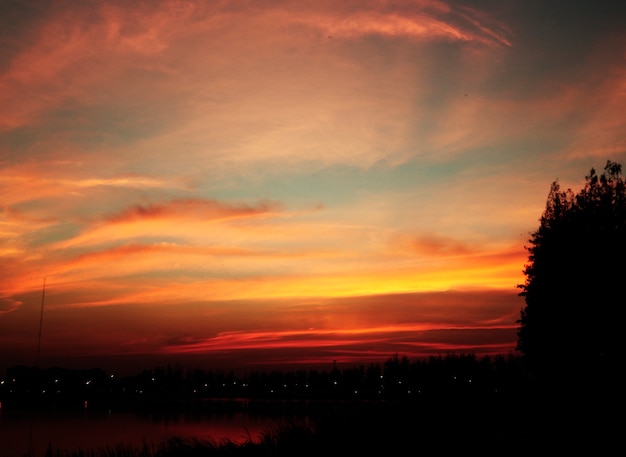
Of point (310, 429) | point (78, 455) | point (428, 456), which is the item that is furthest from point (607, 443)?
point (78, 455)

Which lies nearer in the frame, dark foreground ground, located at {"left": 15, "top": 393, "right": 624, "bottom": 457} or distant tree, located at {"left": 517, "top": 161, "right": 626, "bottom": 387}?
dark foreground ground, located at {"left": 15, "top": 393, "right": 624, "bottom": 457}

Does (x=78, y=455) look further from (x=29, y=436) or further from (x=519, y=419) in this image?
(x=29, y=436)

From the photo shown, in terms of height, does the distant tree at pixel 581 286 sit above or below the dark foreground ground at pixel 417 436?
above

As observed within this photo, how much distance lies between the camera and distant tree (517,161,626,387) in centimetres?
4241

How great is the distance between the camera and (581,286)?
43.8 m

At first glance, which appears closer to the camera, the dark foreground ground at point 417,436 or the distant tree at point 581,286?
the dark foreground ground at point 417,436

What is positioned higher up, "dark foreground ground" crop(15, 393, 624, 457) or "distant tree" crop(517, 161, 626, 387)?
"distant tree" crop(517, 161, 626, 387)

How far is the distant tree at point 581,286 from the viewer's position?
4241 centimetres

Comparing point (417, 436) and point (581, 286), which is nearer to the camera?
point (417, 436)

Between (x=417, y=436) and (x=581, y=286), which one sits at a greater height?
(x=581, y=286)

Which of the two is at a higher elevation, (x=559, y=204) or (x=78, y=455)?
(x=559, y=204)

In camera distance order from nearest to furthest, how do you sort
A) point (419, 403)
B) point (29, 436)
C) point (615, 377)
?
point (419, 403) < point (615, 377) < point (29, 436)

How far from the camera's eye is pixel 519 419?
40.0 metres

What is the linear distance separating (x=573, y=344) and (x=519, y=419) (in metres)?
8.82
